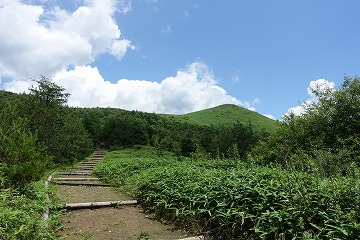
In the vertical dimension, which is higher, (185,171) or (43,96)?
(43,96)

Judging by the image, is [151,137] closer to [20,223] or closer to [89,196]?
[89,196]

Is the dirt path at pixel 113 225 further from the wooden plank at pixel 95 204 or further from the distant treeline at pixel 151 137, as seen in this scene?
the distant treeline at pixel 151 137

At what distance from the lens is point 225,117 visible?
69062 millimetres

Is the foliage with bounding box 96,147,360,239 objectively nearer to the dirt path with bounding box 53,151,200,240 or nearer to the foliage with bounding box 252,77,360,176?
the dirt path with bounding box 53,151,200,240

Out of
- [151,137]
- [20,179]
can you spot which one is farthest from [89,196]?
[151,137]

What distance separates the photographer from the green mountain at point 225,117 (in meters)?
62.7

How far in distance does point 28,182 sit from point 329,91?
81.9 feet

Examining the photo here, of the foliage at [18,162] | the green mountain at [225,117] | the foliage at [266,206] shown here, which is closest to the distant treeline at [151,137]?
the foliage at [18,162]

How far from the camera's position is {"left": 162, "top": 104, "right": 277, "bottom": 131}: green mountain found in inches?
2470

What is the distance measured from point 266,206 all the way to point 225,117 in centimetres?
Result: 6564

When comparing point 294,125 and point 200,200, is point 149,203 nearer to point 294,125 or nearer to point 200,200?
point 200,200

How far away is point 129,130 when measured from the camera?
36.5 metres

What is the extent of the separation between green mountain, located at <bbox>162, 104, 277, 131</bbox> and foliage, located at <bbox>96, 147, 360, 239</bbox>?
54869mm

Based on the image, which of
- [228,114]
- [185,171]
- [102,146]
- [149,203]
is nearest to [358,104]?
[185,171]
